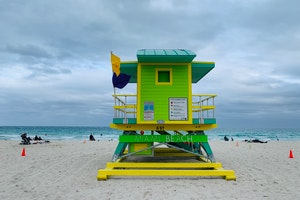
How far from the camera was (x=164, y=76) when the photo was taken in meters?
Result: 12.5

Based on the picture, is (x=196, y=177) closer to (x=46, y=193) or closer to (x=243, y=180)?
(x=243, y=180)

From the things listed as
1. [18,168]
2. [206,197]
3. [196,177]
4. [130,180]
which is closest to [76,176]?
[130,180]

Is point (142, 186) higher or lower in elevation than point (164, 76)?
lower

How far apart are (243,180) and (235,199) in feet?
9.50

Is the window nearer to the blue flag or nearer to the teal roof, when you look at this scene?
the teal roof

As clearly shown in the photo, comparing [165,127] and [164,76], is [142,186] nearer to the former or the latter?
[165,127]

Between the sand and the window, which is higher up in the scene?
the window

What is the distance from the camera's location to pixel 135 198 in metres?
8.22

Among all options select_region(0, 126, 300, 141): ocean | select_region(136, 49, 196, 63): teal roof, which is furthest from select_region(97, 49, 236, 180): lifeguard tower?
select_region(0, 126, 300, 141): ocean

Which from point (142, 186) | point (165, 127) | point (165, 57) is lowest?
point (142, 186)

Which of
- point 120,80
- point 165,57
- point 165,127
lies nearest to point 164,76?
point 165,57

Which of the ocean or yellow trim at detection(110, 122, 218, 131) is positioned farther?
the ocean

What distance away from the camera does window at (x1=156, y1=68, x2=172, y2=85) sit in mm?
12367

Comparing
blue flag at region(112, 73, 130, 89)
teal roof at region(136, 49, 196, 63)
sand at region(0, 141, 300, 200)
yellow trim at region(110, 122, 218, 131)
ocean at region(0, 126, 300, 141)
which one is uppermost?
teal roof at region(136, 49, 196, 63)
